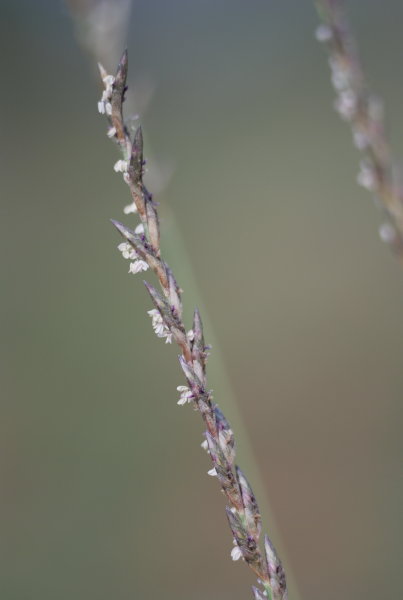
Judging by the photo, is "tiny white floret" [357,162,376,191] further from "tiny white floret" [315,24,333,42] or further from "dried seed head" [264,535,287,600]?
"dried seed head" [264,535,287,600]

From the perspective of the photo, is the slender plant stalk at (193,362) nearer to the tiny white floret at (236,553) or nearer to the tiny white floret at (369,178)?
the tiny white floret at (236,553)

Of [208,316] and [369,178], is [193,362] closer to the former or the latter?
[369,178]

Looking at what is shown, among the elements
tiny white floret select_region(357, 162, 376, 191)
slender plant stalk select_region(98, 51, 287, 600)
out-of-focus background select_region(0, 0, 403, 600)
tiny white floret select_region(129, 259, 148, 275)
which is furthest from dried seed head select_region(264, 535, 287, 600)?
out-of-focus background select_region(0, 0, 403, 600)

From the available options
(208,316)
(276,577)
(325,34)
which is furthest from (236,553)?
(208,316)

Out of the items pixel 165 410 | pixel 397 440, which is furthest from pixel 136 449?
pixel 397 440

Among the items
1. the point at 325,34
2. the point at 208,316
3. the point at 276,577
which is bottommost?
the point at 276,577

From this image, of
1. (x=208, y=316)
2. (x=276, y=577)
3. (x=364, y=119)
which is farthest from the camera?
(x=208, y=316)

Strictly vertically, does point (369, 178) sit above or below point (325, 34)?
below
